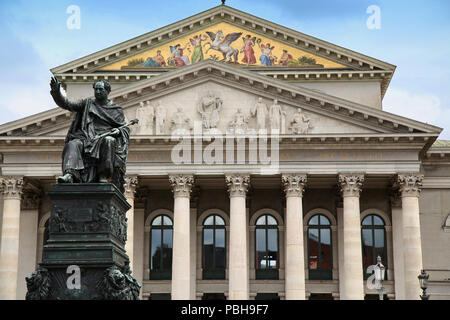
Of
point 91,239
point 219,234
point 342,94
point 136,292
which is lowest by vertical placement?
point 136,292

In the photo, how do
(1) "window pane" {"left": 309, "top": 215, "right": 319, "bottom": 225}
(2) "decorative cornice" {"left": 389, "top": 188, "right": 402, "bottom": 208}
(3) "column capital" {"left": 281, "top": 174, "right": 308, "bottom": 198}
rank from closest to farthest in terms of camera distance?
(3) "column capital" {"left": 281, "top": 174, "right": 308, "bottom": 198} < (2) "decorative cornice" {"left": 389, "top": 188, "right": 402, "bottom": 208} < (1) "window pane" {"left": 309, "top": 215, "right": 319, "bottom": 225}

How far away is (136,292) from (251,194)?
37.4m

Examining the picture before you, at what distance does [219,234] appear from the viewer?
4744 cm

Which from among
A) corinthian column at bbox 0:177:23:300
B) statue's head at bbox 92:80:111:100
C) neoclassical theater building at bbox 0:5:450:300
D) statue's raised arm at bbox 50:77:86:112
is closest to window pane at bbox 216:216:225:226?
neoclassical theater building at bbox 0:5:450:300

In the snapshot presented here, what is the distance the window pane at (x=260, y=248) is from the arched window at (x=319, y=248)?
2811 millimetres

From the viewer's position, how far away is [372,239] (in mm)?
46969

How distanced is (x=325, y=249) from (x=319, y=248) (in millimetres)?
373

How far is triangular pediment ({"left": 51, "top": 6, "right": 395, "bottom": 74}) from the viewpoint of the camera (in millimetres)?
52000

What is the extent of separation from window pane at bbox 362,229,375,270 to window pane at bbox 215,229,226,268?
28.7 feet

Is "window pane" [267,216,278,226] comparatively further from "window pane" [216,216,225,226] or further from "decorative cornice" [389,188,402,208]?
"decorative cornice" [389,188,402,208]

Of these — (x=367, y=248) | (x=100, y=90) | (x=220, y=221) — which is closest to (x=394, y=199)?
(x=367, y=248)

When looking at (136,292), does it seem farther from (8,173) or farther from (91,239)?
(8,173)

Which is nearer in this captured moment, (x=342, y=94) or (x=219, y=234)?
(x=219, y=234)

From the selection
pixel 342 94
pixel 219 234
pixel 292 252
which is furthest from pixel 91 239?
pixel 342 94
